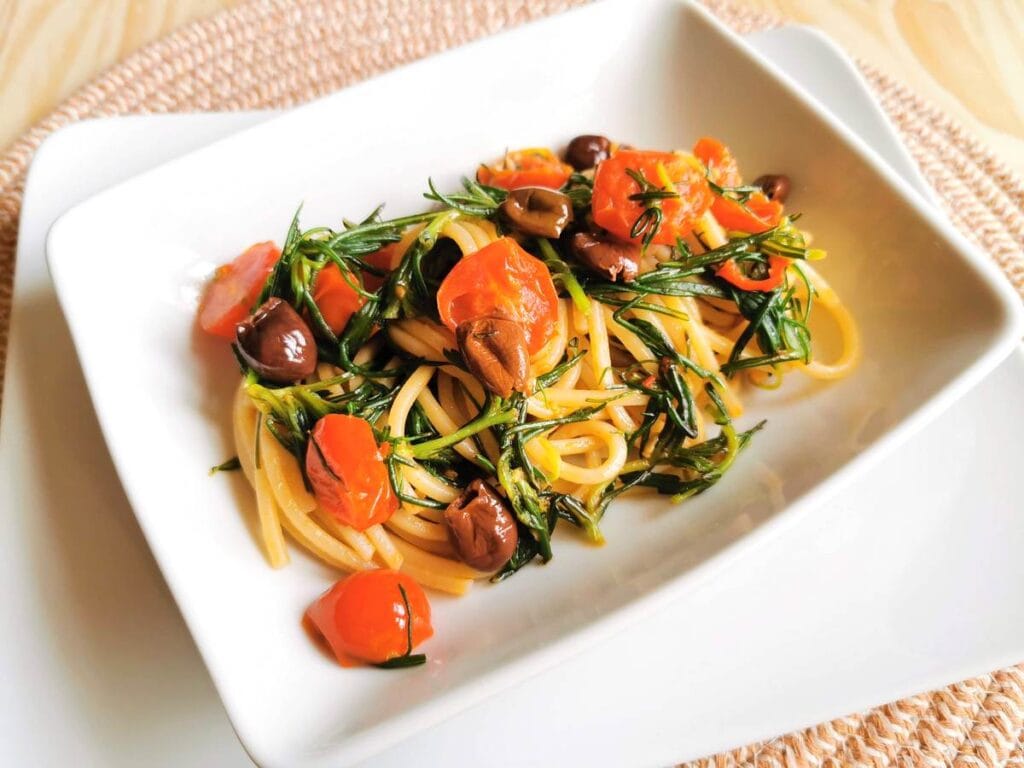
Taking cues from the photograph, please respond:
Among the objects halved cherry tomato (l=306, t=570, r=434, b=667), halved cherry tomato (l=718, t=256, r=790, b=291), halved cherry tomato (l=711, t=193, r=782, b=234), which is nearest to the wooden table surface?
halved cherry tomato (l=711, t=193, r=782, b=234)

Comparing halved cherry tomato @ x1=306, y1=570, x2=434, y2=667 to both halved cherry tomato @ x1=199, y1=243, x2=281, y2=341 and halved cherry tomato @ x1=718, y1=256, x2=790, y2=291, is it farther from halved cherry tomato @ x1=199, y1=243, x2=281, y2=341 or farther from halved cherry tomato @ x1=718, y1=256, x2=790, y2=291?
halved cherry tomato @ x1=718, y1=256, x2=790, y2=291

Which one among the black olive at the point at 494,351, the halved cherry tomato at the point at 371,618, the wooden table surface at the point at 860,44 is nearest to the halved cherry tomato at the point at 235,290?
the black olive at the point at 494,351

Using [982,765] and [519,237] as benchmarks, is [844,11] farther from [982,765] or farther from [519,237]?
[982,765]

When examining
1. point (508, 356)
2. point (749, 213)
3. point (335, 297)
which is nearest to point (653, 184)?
point (749, 213)

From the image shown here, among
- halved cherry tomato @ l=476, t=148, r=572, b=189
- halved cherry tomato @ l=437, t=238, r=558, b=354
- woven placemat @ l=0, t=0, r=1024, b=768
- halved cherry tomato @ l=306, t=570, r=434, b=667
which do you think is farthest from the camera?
woven placemat @ l=0, t=0, r=1024, b=768

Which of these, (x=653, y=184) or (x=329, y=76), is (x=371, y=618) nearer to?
(x=653, y=184)

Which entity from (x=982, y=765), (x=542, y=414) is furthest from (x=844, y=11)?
(x=982, y=765)

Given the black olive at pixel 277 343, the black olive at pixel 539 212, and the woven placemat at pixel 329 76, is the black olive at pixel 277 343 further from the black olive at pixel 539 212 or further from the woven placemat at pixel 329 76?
the woven placemat at pixel 329 76
